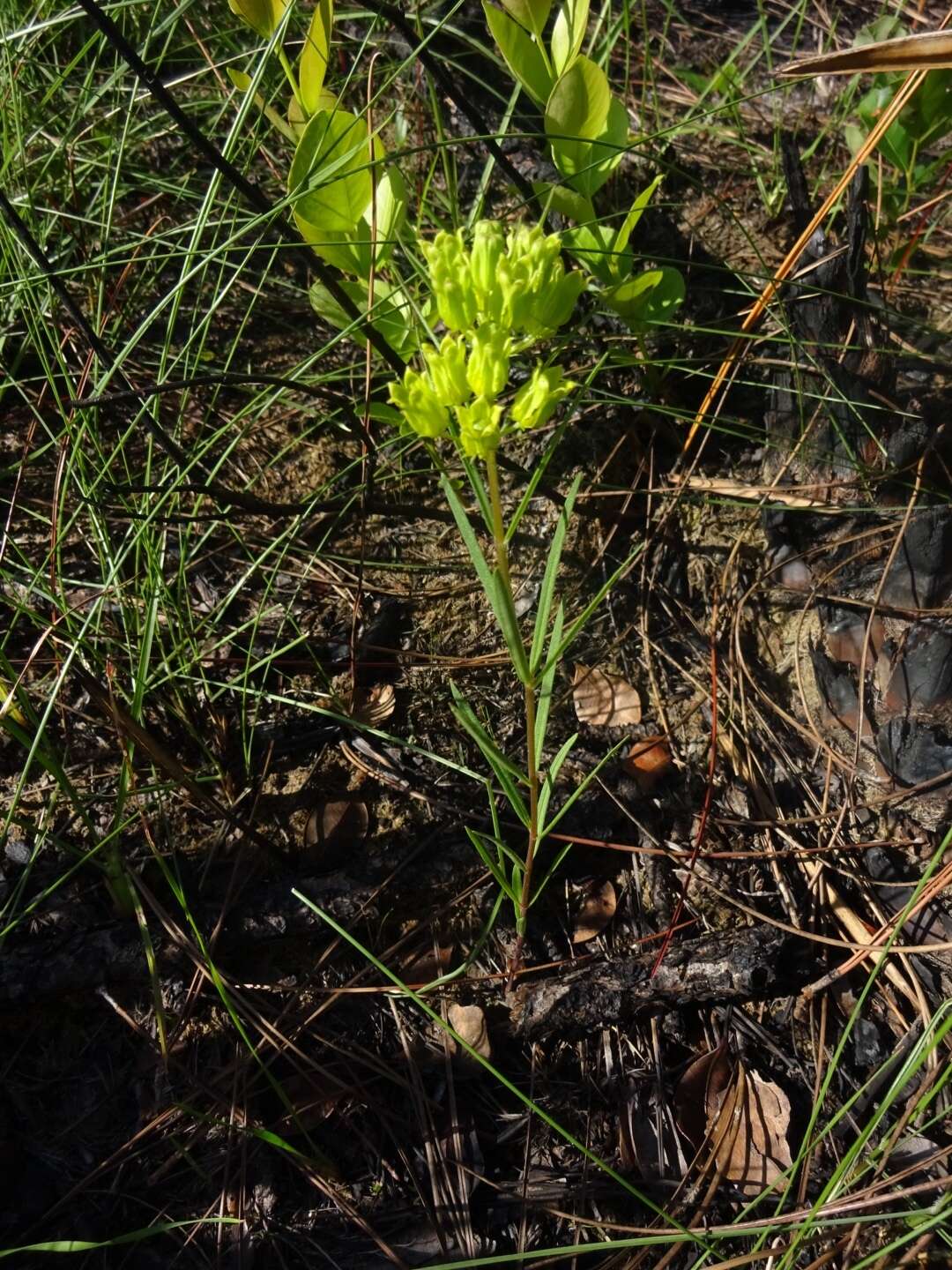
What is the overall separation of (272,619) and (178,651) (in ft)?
0.78

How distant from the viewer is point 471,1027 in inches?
53.4

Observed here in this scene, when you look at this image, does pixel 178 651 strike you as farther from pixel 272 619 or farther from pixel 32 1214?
pixel 32 1214

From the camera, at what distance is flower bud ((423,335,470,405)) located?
94cm

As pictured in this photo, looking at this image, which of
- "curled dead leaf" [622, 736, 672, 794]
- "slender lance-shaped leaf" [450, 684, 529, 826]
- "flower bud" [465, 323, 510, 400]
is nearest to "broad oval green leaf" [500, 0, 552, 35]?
"flower bud" [465, 323, 510, 400]

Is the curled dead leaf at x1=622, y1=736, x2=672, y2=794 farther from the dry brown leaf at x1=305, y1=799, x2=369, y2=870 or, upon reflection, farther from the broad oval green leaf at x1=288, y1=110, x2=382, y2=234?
the broad oval green leaf at x1=288, y1=110, x2=382, y2=234

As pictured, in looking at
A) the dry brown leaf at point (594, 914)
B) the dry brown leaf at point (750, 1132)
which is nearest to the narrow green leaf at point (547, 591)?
the dry brown leaf at point (594, 914)

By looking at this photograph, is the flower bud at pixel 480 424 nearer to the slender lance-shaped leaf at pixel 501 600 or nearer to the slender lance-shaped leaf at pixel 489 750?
the slender lance-shaped leaf at pixel 501 600

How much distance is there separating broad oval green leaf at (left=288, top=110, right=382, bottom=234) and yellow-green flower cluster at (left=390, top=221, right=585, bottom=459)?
464 millimetres

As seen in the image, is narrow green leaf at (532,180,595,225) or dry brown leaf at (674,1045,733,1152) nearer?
dry brown leaf at (674,1045,733,1152)

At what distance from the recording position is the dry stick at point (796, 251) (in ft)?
5.04

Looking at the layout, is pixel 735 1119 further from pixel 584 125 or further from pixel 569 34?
pixel 569 34

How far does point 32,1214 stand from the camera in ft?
4.07

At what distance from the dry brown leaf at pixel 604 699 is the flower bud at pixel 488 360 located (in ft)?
2.69

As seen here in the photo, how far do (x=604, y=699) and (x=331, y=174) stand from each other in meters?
0.97
